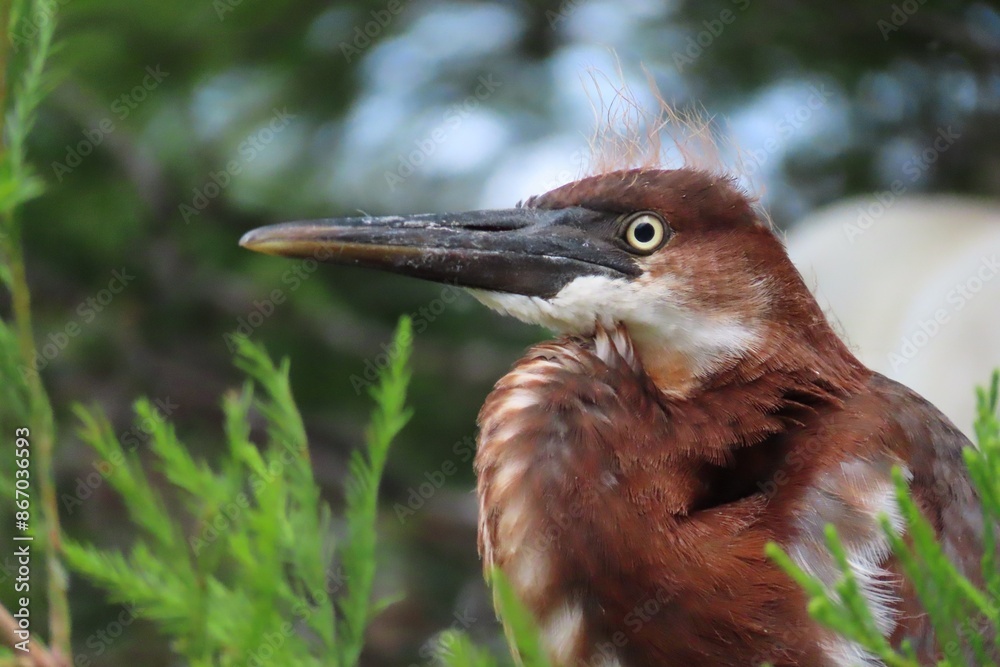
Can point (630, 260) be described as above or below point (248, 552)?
above

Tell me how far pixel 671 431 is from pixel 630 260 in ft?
1.18

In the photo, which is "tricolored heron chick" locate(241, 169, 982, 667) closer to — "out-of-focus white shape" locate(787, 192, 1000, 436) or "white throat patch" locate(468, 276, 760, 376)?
"white throat patch" locate(468, 276, 760, 376)

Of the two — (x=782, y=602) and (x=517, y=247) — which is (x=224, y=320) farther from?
(x=782, y=602)

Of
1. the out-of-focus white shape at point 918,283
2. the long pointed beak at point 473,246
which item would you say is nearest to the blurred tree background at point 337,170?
the out-of-focus white shape at point 918,283

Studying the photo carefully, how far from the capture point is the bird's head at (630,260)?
1.75 metres

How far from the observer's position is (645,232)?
183 centimetres

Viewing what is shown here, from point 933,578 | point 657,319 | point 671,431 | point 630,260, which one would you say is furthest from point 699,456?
point 933,578

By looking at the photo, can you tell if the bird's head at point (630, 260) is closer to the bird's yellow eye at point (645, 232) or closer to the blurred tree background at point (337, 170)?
the bird's yellow eye at point (645, 232)

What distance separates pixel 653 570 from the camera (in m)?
1.51

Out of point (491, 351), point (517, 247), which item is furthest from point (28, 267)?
point (517, 247)

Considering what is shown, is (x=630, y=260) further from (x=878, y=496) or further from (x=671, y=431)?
(x=878, y=496)

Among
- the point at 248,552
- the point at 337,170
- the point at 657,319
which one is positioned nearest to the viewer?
the point at 248,552

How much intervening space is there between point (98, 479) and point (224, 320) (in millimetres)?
775

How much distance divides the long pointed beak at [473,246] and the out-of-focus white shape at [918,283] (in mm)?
1919
